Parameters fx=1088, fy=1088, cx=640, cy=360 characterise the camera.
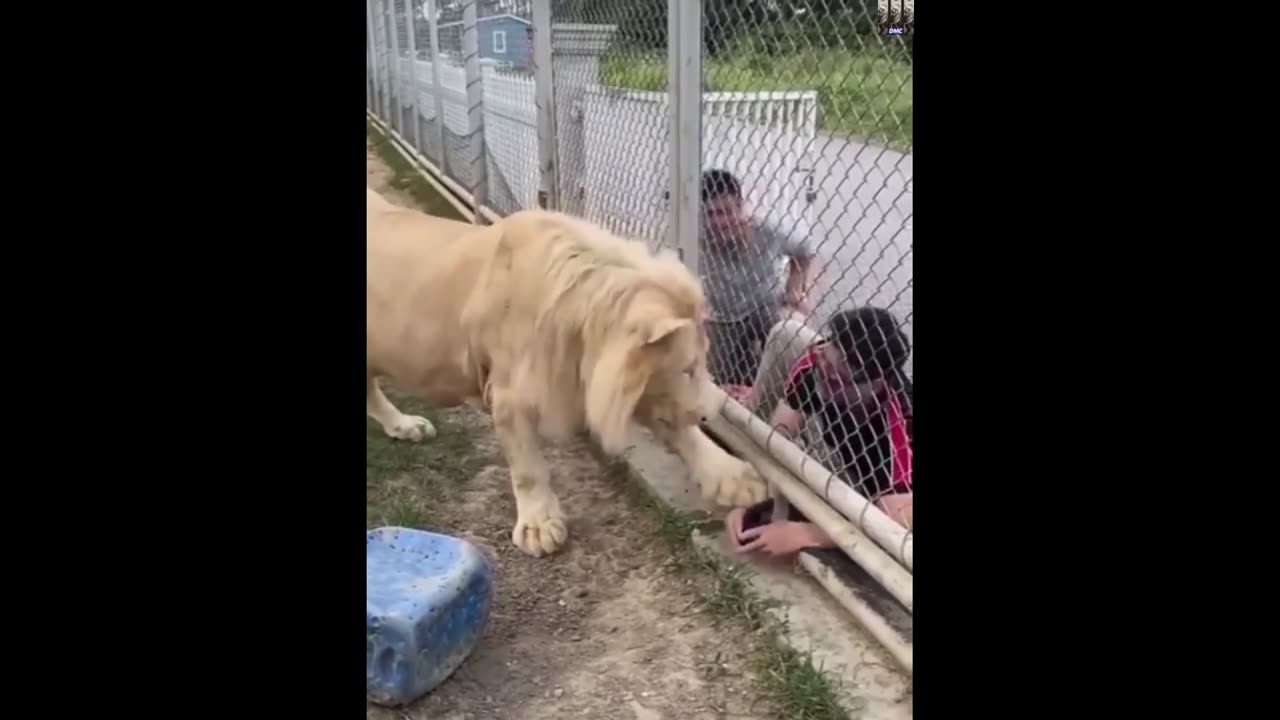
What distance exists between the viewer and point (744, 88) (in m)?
3.21

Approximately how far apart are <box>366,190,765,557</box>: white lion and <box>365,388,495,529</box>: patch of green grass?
26 cm

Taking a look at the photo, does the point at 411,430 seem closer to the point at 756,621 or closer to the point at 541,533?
the point at 541,533

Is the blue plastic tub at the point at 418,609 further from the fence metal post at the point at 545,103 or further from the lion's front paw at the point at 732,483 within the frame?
the fence metal post at the point at 545,103

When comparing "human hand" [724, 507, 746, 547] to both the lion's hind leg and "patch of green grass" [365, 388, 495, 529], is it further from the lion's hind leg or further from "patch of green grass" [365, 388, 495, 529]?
the lion's hind leg

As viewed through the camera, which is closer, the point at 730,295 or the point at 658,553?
the point at 658,553

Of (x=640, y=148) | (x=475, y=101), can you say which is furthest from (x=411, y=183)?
(x=640, y=148)

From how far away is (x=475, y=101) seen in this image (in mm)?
7109

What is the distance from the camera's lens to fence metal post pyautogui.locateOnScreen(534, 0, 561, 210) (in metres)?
5.03

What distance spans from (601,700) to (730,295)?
5.08 ft

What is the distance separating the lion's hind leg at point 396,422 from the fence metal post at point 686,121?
1.32 meters

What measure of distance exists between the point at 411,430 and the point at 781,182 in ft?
5.96
